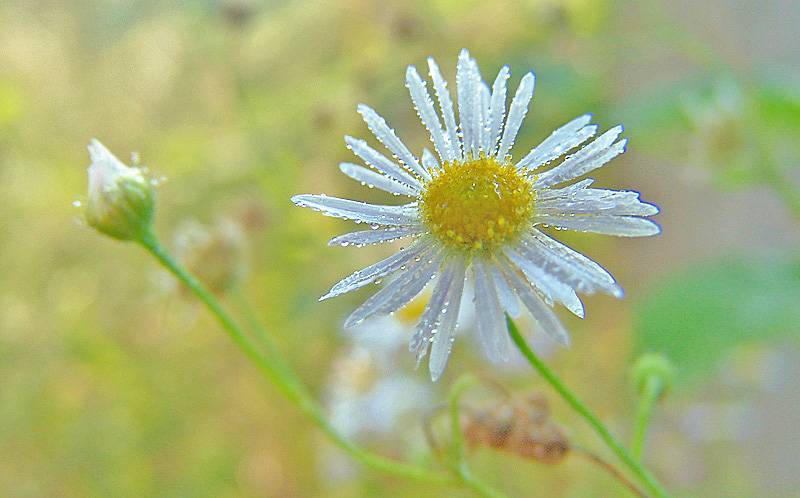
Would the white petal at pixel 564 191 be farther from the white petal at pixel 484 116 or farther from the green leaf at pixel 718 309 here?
the green leaf at pixel 718 309

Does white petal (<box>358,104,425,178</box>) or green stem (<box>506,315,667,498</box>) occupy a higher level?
white petal (<box>358,104,425,178</box>)

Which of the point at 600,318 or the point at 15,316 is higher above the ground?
the point at 600,318

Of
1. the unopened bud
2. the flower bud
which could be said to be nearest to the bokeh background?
the unopened bud

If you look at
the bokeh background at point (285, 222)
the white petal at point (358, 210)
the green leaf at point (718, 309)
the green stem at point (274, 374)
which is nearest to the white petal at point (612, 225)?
the white petal at point (358, 210)

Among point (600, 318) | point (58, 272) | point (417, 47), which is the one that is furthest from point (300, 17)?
point (600, 318)

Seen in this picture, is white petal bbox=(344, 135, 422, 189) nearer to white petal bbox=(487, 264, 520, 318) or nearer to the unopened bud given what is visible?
white petal bbox=(487, 264, 520, 318)

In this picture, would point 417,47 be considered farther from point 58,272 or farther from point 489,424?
point 489,424

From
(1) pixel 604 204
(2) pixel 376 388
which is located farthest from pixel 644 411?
(2) pixel 376 388
